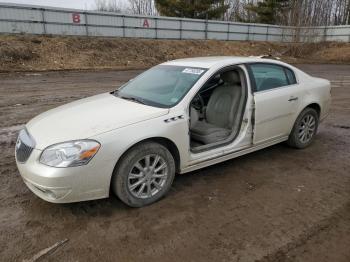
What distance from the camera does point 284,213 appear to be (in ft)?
10.7

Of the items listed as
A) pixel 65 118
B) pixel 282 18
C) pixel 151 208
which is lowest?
pixel 151 208

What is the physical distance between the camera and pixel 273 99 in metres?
4.45

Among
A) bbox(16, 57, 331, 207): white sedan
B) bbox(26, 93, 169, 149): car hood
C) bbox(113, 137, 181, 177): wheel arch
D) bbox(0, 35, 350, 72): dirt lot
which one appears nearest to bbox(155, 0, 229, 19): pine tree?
bbox(0, 35, 350, 72): dirt lot

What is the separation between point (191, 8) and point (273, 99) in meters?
32.4

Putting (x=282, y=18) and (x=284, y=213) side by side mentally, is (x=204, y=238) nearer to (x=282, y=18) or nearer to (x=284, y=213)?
(x=284, y=213)

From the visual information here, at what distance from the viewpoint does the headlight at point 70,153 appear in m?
2.94

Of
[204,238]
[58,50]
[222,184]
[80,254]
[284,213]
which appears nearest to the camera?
[80,254]

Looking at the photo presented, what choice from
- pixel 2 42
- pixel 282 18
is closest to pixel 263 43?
pixel 282 18

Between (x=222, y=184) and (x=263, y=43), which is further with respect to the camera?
(x=263, y=43)

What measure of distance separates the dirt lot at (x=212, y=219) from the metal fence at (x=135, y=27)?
62.8 ft

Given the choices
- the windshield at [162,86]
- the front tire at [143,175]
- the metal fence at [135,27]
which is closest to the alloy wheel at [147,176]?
the front tire at [143,175]

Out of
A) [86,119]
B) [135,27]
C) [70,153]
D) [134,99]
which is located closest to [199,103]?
[134,99]

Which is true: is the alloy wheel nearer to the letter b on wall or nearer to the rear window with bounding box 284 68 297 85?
the rear window with bounding box 284 68 297 85

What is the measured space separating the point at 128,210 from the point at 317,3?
54.6 meters
